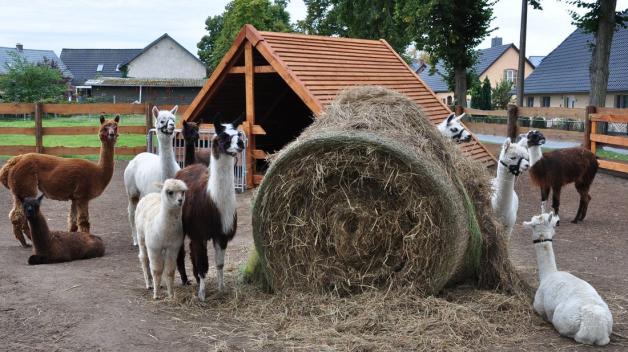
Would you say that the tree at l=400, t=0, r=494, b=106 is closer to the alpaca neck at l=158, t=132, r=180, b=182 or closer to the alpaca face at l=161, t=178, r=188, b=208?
the alpaca neck at l=158, t=132, r=180, b=182

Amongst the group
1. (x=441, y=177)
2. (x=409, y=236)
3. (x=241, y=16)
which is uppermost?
(x=241, y=16)

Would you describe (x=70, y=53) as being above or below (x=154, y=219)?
above

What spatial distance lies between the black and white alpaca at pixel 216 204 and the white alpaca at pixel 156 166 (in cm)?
194

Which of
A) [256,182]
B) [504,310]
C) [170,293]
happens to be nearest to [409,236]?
[504,310]

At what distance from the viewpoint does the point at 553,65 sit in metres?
37.9

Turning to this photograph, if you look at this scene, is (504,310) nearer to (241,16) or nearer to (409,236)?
(409,236)

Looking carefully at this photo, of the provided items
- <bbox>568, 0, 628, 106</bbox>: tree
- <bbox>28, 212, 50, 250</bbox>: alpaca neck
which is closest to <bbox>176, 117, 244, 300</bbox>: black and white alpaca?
<bbox>28, 212, 50, 250</bbox>: alpaca neck

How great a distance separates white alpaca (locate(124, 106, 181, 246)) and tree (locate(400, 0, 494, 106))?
14.9 m

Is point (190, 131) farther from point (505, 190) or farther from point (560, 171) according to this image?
point (560, 171)

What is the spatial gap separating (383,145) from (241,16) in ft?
127

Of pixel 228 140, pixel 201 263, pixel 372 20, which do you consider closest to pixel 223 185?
pixel 228 140

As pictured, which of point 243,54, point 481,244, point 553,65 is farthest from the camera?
point 553,65

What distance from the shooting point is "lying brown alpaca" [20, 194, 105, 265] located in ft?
23.0

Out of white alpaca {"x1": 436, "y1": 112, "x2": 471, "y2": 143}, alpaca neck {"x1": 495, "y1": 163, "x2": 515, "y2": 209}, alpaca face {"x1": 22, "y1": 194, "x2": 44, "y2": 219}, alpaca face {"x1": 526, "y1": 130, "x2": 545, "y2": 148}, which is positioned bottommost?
alpaca face {"x1": 22, "y1": 194, "x2": 44, "y2": 219}
